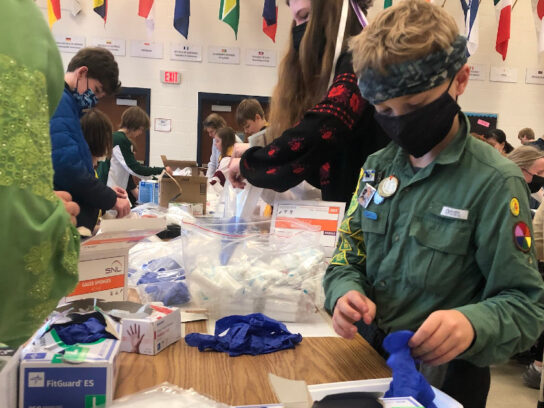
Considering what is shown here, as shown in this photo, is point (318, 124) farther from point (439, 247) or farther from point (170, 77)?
point (170, 77)

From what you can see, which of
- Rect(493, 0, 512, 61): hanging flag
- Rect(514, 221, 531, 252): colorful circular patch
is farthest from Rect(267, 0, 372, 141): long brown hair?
Rect(493, 0, 512, 61): hanging flag

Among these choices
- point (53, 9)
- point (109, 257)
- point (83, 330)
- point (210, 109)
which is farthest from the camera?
point (210, 109)

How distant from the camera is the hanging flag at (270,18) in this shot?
6.51 meters

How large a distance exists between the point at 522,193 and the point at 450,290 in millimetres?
218

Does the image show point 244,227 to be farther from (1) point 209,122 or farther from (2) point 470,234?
(1) point 209,122

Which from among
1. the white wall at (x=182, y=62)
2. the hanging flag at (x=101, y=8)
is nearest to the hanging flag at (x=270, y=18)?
the white wall at (x=182, y=62)

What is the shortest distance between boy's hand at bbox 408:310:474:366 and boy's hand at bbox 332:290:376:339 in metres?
0.14

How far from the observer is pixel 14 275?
476mm

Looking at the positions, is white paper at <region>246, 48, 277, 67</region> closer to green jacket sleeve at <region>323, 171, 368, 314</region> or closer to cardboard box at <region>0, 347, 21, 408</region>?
green jacket sleeve at <region>323, 171, 368, 314</region>

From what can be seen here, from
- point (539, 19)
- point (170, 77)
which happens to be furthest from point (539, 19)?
point (170, 77)

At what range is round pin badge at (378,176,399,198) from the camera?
1004mm

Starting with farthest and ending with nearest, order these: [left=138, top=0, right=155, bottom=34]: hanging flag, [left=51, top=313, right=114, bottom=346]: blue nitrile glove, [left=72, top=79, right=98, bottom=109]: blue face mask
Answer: [left=138, top=0, right=155, bottom=34]: hanging flag < [left=72, top=79, right=98, bottom=109]: blue face mask < [left=51, top=313, right=114, bottom=346]: blue nitrile glove

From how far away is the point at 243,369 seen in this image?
90cm

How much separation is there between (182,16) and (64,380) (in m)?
6.43
